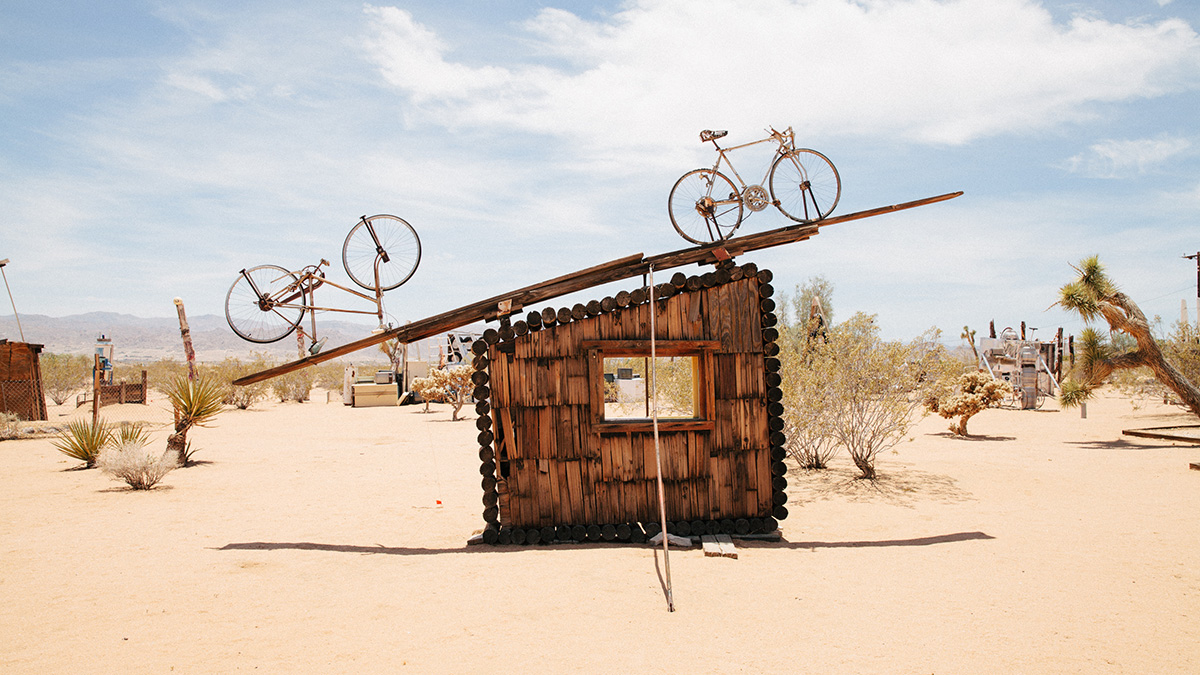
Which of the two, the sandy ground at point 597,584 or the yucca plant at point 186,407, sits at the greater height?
the yucca plant at point 186,407

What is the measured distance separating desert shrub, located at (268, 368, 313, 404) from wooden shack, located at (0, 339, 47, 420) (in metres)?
12.2

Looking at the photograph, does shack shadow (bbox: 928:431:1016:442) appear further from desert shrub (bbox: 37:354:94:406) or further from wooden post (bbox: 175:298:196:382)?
desert shrub (bbox: 37:354:94:406)

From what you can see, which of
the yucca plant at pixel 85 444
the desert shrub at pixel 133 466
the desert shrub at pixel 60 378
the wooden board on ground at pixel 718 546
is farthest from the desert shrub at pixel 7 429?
the wooden board on ground at pixel 718 546

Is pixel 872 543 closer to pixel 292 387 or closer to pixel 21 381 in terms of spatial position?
pixel 21 381

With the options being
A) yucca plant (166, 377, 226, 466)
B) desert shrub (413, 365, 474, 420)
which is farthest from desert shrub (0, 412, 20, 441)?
desert shrub (413, 365, 474, 420)

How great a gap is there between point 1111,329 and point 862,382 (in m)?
8.97

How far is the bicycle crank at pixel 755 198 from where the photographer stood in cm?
772

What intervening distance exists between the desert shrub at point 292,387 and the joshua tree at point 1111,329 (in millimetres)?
31002

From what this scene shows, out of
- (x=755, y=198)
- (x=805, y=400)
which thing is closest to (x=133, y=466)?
(x=755, y=198)

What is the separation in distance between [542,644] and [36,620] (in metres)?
3.97

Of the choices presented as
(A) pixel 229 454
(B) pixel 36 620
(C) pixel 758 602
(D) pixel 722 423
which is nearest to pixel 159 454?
(A) pixel 229 454

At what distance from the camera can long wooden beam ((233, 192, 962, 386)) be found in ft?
23.4

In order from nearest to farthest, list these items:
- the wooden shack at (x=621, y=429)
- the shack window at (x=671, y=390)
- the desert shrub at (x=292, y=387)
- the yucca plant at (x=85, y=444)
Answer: the wooden shack at (x=621, y=429) < the shack window at (x=671, y=390) < the yucca plant at (x=85, y=444) < the desert shrub at (x=292, y=387)

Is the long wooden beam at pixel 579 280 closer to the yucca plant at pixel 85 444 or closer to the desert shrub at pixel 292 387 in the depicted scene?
the yucca plant at pixel 85 444
